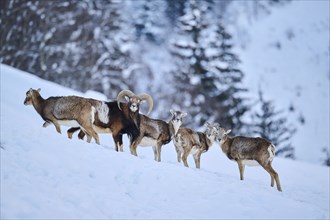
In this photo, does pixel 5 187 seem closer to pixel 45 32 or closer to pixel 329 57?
pixel 45 32

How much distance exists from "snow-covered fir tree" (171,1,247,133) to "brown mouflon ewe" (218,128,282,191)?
25.4 m

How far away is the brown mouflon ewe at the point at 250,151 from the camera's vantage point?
1549 centimetres

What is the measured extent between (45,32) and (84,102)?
2417 centimetres

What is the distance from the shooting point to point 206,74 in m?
45.2

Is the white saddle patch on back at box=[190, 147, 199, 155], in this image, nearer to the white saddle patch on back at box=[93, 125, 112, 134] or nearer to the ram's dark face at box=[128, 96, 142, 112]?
the ram's dark face at box=[128, 96, 142, 112]

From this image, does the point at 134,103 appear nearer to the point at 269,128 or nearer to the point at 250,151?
the point at 250,151

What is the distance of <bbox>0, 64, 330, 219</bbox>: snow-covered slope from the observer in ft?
32.4

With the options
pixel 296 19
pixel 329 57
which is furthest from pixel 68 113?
pixel 296 19

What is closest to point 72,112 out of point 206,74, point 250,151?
point 250,151

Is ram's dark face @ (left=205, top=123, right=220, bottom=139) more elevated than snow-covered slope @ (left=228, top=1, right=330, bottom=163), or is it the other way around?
ram's dark face @ (left=205, top=123, right=220, bottom=139)

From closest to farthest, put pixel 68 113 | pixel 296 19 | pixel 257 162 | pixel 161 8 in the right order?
pixel 68 113, pixel 257 162, pixel 161 8, pixel 296 19

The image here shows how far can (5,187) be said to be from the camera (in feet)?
31.7

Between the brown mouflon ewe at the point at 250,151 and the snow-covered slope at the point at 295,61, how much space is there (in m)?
45.8

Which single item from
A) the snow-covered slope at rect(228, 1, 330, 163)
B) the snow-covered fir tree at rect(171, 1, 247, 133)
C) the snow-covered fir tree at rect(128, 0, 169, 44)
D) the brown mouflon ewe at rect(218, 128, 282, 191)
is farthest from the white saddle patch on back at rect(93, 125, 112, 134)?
the snow-covered fir tree at rect(128, 0, 169, 44)
